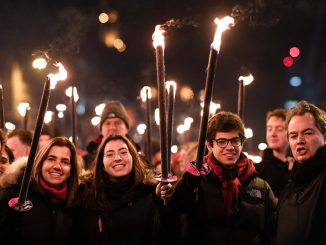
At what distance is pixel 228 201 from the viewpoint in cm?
391

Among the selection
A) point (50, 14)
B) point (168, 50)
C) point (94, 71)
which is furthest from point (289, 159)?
point (94, 71)

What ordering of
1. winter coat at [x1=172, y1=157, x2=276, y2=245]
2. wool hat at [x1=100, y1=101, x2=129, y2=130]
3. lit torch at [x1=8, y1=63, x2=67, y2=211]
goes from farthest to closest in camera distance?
wool hat at [x1=100, y1=101, x2=129, y2=130] → winter coat at [x1=172, y1=157, x2=276, y2=245] → lit torch at [x1=8, y1=63, x2=67, y2=211]

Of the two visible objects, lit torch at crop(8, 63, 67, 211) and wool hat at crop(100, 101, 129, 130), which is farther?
wool hat at crop(100, 101, 129, 130)

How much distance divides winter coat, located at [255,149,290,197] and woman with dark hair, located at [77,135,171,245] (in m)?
1.69

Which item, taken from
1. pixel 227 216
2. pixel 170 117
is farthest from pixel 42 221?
pixel 227 216

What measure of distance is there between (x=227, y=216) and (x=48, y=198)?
1.67 meters

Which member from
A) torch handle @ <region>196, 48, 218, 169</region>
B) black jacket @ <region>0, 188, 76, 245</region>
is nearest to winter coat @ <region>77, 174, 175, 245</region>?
black jacket @ <region>0, 188, 76, 245</region>

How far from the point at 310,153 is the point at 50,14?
5.65 meters

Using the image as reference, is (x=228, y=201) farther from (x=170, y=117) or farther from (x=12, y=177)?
(x=12, y=177)

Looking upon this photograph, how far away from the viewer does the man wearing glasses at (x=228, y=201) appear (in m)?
3.88

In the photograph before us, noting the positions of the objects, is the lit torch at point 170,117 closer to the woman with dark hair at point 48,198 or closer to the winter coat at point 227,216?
the winter coat at point 227,216

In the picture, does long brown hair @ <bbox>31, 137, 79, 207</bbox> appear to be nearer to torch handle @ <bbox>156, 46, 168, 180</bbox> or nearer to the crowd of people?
the crowd of people

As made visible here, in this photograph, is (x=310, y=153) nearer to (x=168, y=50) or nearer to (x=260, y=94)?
(x=168, y=50)

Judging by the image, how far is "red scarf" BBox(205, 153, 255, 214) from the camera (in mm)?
3918
